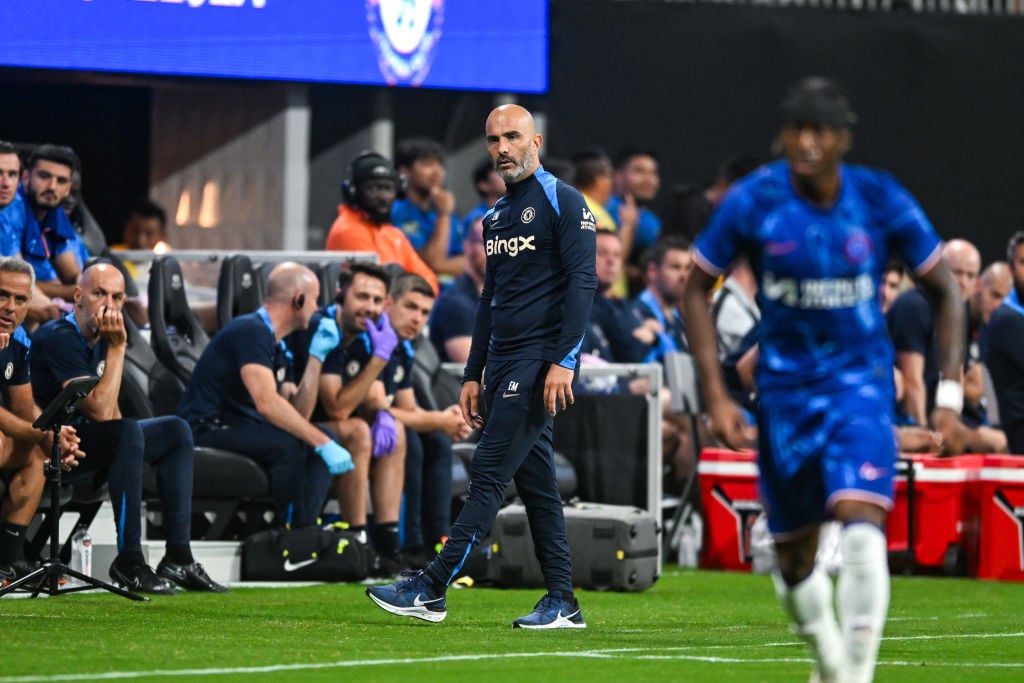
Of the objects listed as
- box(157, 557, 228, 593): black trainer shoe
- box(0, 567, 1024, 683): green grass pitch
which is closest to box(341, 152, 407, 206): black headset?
box(0, 567, 1024, 683): green grass pitch

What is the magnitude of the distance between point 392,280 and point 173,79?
130 inches

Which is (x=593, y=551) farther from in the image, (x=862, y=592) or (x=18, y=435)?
(x=862, y=592)

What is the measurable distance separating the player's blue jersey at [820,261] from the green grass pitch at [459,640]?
1179 mm

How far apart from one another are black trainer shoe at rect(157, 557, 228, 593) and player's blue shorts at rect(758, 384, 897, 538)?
4.77 metres

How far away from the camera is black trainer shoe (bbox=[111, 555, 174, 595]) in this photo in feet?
32.1

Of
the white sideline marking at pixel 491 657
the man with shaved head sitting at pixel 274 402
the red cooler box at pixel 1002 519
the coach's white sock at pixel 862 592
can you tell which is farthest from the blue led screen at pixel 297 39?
the coach's white sock at pixel 862 592

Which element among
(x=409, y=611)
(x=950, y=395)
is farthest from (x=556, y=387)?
(x=950, y=395)

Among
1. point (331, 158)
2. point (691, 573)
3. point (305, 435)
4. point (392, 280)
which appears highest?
point (331, 158)

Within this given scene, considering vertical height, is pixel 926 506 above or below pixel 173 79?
below

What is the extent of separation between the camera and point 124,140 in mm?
16328

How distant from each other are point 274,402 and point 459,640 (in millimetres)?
3517

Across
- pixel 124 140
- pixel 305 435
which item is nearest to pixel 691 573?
pixel 305 435

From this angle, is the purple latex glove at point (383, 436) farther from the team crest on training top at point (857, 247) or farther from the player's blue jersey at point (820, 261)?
the team crest on training top at point (857, 247)

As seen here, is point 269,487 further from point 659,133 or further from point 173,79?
point 659,133
